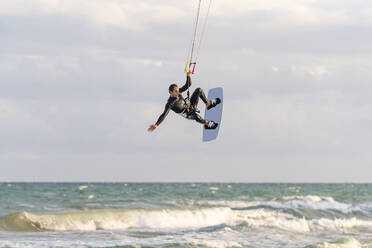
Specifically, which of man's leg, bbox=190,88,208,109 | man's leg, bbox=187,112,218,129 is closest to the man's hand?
man's leg, bbox=187,112,218,129

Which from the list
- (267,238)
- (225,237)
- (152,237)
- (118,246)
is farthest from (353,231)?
(118,246)

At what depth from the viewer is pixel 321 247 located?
2069cm

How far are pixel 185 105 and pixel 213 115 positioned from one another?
2.15 metres

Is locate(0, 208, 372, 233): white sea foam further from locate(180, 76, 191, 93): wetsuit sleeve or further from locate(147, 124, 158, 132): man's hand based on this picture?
locate(147, 124, 158, 132): man's hand

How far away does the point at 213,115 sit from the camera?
15.6 m

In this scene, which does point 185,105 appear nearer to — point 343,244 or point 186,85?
point 186,85

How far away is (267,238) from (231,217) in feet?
34.6

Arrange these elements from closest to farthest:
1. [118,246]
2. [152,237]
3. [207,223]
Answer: [118,246] < [152,237] < [207,223]

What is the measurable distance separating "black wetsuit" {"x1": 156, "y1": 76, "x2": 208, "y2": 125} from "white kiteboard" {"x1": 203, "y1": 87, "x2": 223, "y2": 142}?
0.83m

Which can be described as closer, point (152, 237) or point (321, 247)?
point (321, 247)

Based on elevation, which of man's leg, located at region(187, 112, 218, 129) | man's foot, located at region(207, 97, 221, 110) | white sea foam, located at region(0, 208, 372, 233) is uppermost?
man's foot, located at region(207, 97, 221, 110)

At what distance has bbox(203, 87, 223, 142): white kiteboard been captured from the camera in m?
15.2

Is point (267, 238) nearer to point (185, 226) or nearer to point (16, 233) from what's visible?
point (185, 226)

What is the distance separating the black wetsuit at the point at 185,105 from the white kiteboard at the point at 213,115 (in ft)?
2.74
